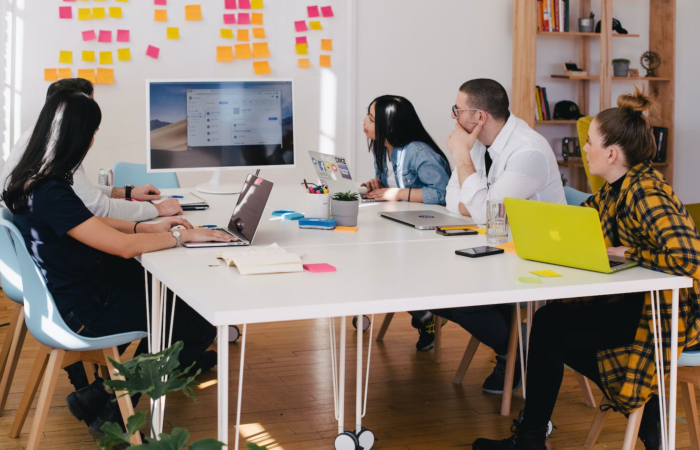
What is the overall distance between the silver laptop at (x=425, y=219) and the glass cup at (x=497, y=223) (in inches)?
10.0

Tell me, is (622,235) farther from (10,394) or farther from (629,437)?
(10,394)

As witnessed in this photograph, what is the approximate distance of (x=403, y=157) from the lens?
3377mm

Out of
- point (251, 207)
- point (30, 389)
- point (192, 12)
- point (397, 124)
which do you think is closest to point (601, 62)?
point (397, 124)

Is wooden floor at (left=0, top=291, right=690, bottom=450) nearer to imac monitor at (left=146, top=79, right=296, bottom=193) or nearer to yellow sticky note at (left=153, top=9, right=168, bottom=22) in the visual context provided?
imac monitor at (left=146, top=79, right=296, bottom=193)

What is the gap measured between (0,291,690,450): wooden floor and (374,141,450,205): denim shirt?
72cm

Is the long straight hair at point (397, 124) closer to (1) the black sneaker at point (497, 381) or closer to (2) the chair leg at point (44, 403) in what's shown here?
(1) the black sneaker at point (497, 381)

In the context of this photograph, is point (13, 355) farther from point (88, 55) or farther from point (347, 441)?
point (88, 55)

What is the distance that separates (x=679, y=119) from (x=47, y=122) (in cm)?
511

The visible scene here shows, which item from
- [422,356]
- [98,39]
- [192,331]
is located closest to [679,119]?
[422,356]

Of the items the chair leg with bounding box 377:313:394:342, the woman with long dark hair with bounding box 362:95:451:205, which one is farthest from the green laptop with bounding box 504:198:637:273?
the chair leg with bounding box 377:313:394:342

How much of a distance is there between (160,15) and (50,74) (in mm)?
732

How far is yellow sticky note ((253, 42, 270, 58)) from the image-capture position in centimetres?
475

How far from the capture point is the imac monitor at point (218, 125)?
334 centimetres

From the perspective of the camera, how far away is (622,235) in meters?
2.03
